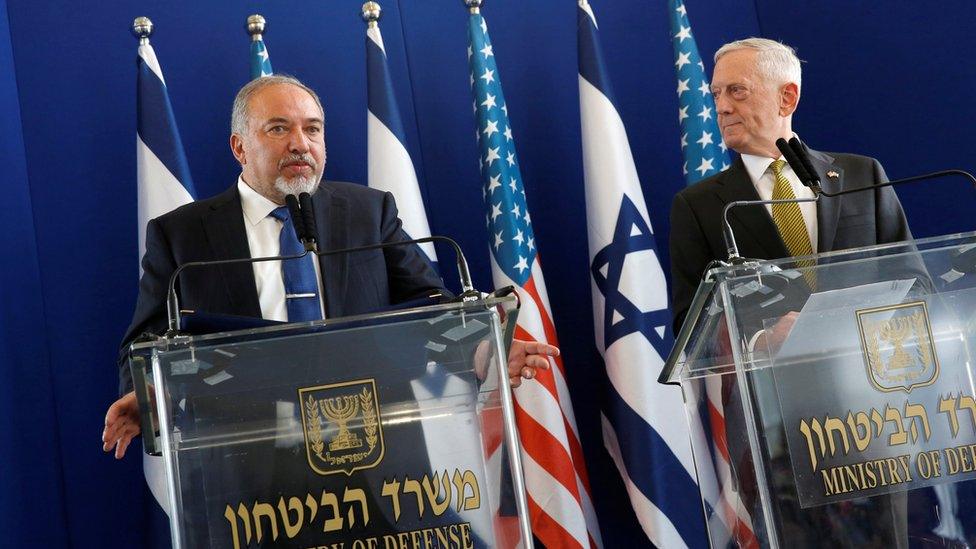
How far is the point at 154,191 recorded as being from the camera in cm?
371

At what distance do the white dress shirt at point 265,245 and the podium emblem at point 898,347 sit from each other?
1517 mm

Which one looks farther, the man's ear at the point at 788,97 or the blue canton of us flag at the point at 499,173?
the blue canton of us flag at the point at 499,173

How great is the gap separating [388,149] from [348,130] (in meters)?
0.32

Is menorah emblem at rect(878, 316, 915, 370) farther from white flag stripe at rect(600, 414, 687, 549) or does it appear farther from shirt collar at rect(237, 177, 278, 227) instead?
white flag stripe at rect(600, 414, 687, 549)

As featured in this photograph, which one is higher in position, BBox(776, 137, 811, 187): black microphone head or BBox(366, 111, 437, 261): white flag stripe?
BBox(366, 111, 437, 261): white flag stripe

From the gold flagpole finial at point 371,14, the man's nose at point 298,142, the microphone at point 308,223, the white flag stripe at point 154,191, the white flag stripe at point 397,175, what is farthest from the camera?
the gold flagpole finial at point 371,14

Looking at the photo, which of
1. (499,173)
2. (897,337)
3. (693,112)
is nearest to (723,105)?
(693,112)

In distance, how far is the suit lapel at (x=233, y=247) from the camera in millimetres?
2826

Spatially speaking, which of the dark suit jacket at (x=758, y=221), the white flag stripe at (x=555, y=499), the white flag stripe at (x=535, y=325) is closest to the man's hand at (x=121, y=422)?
the dark suit jacket at (x=758, y=221)

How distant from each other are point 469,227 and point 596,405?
2.59 ft

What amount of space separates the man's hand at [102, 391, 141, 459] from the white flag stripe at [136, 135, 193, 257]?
5.01 ft

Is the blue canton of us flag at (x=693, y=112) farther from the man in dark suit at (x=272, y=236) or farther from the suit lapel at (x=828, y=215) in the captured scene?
the man in dark suit at (x=272, y=236)

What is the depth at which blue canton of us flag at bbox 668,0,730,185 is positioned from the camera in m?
3.91

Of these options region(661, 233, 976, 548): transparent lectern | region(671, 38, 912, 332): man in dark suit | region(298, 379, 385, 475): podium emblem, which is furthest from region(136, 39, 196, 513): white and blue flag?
region(661, 233, 976, 548): transparent lectern
